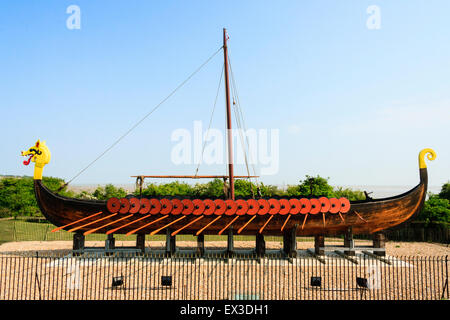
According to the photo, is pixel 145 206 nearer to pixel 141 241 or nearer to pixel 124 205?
pixel 124 205

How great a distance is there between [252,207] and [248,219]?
84 centimetres

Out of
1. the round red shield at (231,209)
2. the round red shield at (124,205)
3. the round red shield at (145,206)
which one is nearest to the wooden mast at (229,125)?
the round red shield at (231,209)

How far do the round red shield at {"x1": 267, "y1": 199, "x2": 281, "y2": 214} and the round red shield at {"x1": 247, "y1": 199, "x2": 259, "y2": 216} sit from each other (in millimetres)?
619

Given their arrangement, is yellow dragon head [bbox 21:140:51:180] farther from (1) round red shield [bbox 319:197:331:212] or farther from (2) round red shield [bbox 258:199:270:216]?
(1) round red shield [bbox 319:197:331:212]

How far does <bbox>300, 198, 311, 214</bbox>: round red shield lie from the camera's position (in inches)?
616

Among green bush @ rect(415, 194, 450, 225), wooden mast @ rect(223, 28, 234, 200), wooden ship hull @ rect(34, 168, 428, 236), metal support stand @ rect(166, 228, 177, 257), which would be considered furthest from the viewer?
green bush @ rect(415, 194, 450, 225)

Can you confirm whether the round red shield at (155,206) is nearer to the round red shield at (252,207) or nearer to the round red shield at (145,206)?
the round red shield at (145,206)

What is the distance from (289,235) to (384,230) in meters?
4.96

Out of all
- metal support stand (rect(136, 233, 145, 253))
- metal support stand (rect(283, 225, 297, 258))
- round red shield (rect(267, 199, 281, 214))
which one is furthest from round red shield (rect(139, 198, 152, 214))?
metal support stand (rect(283, 225, 297, 258))

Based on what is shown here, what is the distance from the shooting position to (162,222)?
1619 cm

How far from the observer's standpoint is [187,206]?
15.6 m

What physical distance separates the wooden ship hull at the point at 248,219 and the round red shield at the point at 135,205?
30 cm
